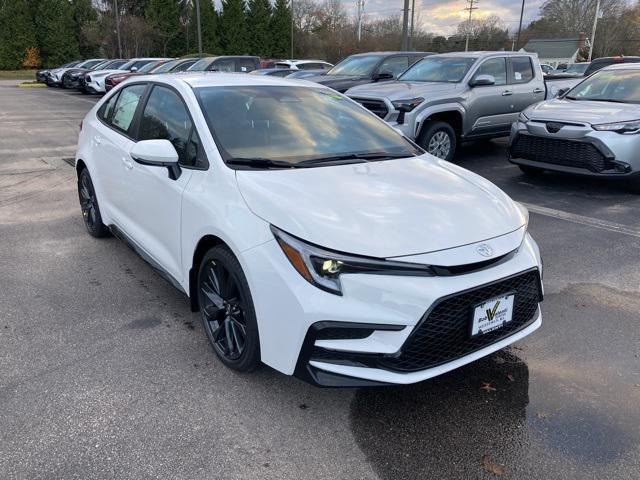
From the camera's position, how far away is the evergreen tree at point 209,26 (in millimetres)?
53469

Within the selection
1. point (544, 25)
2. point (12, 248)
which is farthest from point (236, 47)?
point (12, 248)

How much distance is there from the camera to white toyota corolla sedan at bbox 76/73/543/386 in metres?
2.43

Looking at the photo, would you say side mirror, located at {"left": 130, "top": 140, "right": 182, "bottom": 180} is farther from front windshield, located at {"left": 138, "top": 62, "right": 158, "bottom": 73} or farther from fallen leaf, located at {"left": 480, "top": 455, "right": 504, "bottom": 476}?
front windshield, located at {"left": 138, "top": 62, "right": 158, "bottom": 73}

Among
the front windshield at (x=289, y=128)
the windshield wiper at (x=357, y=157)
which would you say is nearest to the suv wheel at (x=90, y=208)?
the front windshield at (x=289, y=128)

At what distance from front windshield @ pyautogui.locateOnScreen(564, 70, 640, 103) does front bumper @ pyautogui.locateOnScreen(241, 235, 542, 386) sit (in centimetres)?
621

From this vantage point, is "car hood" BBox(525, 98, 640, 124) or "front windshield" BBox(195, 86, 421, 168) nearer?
"front windshield" BBox(195, 86, 421, 168)

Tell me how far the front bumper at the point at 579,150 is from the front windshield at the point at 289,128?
3.81 meters

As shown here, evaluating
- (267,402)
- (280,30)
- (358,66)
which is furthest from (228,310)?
(280,30)

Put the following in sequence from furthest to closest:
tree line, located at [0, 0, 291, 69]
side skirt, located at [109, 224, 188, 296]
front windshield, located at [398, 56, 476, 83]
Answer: tree line, located at [0, 0, 291, 69] → front windshield, located at [398, 56, 476, 83] → side skirt, located at [109, 224, 188, 296]

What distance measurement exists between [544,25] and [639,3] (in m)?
14.5

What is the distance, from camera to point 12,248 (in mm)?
5070

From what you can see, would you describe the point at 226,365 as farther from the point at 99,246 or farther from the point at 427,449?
the point at 99,246

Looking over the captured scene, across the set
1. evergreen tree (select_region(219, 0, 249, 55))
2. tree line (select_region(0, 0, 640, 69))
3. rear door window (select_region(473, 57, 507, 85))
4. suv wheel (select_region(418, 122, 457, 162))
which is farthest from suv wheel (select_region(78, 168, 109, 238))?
evergreen tree (select_region(219, 0, 249, 55))

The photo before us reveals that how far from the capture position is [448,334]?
2.52 metres
